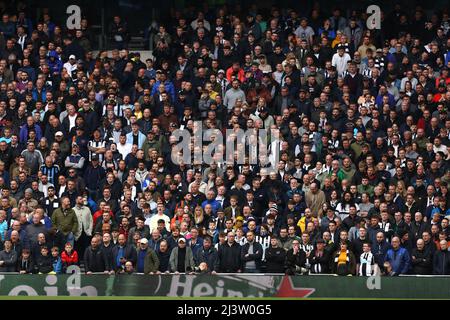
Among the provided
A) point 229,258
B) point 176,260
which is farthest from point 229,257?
point 176,260

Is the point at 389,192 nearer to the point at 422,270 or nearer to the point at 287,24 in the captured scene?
the point at 422,270

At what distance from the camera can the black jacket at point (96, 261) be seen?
2795 centimetres

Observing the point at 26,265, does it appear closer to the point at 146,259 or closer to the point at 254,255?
the point at 146,259

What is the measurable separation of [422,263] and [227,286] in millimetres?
3536

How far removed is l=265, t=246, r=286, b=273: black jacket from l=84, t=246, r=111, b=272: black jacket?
2759 mm

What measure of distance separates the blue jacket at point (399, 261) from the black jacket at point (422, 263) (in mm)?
108

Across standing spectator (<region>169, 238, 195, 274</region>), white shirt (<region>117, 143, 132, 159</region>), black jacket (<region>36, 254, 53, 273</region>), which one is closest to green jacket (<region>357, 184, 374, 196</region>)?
standing spectator (<region>169, 238, 195, 274</region>)

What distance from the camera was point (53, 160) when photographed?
3058 centimetres

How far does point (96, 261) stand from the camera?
91.9 feet

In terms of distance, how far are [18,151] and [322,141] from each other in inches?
229

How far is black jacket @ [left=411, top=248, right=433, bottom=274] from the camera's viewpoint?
91.7ft

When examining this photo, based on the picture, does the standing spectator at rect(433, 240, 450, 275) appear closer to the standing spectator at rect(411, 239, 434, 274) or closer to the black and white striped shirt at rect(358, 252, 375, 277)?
the standing spectator at rect(411, 239, 434, 274)

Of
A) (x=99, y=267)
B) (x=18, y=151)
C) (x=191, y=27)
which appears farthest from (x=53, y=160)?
(x=191, y=27)
